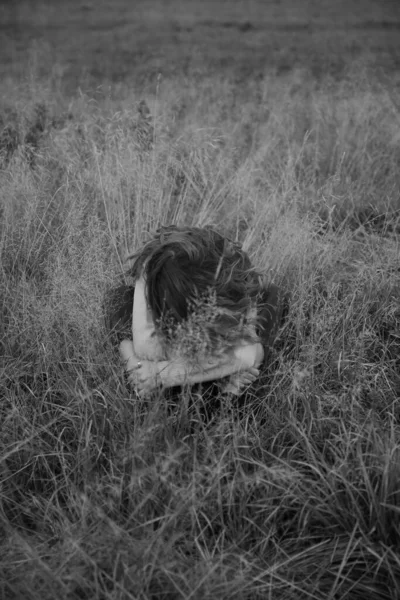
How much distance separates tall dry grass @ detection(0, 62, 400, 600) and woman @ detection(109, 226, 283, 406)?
110mm

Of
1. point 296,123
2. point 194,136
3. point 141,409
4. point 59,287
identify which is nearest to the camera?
point 141,409

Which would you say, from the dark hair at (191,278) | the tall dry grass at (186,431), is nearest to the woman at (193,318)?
the dark hair at (191,278)

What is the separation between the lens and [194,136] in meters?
3.39

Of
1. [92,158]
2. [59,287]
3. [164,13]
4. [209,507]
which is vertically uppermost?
[164,13]

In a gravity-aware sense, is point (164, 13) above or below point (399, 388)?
above

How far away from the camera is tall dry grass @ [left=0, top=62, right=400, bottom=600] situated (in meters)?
1.27

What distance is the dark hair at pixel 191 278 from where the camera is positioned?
1.68 meters

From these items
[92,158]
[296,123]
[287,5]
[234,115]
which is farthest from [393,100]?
[287,5]

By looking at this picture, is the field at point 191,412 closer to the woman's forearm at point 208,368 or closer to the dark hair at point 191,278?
the woman's forearm at point 208,368

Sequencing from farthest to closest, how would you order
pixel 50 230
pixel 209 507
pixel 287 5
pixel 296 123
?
pixel 287 5
pixel 296 123
pixel 50 230
pixel 209 507

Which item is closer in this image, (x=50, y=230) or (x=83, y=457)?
(x=83, y=457)

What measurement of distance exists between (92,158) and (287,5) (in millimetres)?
14760

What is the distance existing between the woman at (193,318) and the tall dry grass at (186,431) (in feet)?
0.36

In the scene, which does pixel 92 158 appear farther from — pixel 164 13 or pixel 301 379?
pixel 164 13
